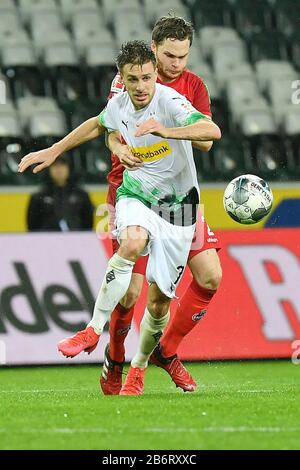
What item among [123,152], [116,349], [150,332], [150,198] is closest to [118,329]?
[116,349]

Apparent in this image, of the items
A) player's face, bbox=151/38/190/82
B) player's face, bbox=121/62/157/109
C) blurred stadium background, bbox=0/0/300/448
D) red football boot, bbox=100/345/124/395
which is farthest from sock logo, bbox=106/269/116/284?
blurred stadium background, bbox=0/0/300/448

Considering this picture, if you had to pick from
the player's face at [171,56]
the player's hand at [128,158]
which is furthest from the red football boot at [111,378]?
the player's face at [171,56]

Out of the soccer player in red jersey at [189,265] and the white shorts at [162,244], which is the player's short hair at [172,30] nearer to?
the soccer player in red jersey at [189,265]

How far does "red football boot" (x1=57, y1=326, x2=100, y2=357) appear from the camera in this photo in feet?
21.0

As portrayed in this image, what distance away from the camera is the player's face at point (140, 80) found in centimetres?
647

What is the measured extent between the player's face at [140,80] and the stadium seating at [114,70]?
560cm

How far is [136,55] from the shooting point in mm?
6461

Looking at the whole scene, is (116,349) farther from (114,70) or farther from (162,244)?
(114,70)

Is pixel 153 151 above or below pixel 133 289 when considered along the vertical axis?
above

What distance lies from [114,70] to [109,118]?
7166 mm

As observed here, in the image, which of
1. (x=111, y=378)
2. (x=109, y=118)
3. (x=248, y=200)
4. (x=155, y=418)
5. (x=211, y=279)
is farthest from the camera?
(x=111, y=378)

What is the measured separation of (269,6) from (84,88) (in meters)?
3.02
